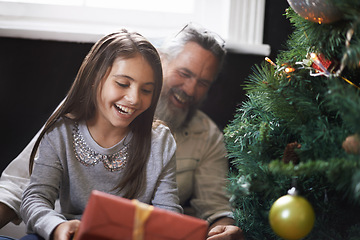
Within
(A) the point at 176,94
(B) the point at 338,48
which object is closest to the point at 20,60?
(A) the point at 176,94

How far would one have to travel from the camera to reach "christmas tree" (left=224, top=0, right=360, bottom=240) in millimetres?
701

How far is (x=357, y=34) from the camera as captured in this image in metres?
0.75

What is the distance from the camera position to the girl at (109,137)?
100 centimetres

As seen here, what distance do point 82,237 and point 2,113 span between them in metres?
0.67

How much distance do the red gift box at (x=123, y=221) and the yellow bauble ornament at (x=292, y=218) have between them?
0.16m

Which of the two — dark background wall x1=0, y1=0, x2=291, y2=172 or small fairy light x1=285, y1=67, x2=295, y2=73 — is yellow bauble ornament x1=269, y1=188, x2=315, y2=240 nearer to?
small fairy light x1=285, y1=67, x2=295, y2=73

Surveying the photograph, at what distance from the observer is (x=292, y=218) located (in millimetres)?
701

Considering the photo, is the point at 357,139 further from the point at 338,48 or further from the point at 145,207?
the point at 145,207

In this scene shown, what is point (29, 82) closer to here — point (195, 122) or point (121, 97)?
Answer: point (121, 97)

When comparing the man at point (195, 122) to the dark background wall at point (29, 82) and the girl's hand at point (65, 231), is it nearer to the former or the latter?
the dark background wall at point (29, 82)

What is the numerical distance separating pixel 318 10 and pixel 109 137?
0.57 metres

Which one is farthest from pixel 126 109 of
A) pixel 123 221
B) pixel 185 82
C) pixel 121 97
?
pixel 123 221

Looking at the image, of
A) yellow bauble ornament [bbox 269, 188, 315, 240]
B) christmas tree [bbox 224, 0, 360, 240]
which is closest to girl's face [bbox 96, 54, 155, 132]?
christmas tree [bbox 224, 0, 360, 240]

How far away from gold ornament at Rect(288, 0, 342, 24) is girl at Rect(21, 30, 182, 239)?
0.39 m
